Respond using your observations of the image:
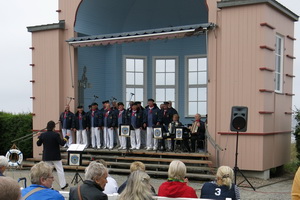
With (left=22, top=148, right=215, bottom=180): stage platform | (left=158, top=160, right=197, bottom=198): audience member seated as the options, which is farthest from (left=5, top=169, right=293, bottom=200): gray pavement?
(left=158, top=160, right=197, bottom=198): audience member seated

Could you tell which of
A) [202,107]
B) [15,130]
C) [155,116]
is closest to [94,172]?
[155,116]

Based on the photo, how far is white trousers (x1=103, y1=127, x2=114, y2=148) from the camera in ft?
48.2

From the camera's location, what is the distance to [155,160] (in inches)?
507

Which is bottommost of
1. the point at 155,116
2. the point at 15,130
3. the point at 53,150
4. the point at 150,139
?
the point at 15,130

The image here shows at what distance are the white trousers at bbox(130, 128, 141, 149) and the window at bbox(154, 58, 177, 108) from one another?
13.4 feet

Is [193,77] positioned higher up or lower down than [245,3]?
lower down

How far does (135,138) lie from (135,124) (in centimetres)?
51

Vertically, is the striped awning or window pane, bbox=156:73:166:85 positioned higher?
the striped awning

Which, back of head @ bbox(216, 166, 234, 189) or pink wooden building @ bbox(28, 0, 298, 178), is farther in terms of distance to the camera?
pink wooden building @ bbox(28, 0, 298, 178)

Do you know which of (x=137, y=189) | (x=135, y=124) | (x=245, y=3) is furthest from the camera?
(x=135, y=124)

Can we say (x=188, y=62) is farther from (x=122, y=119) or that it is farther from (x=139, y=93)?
(x=122, y=119)

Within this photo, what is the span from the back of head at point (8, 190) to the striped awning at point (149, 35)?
10.5m

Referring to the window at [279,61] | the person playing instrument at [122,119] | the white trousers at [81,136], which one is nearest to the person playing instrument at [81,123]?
the white trousers at [81,136]

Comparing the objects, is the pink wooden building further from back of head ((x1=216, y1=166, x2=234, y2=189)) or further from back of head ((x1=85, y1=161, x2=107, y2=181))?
back of head ((x1=85, y1=161, x2=107, y2=181))
